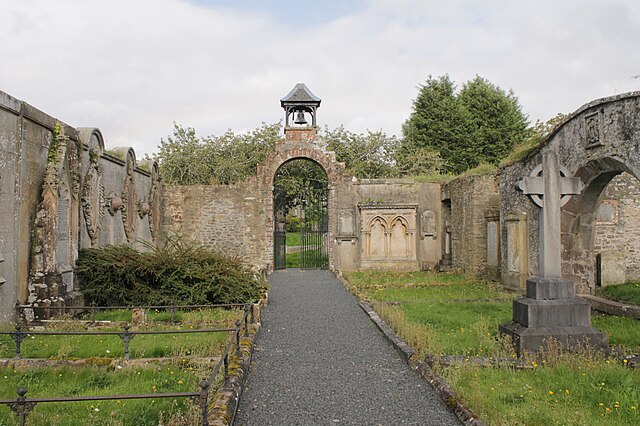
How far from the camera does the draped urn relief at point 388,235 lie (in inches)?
779

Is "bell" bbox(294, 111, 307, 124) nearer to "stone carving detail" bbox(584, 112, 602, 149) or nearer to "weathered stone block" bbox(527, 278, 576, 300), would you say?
"stone carving detail" bbox(584, 112, 602, 149)

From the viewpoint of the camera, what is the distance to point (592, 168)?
33.1 feet

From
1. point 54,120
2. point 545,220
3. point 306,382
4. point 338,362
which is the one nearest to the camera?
point 306,382

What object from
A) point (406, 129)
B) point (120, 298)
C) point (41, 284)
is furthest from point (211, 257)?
point (406, 129)

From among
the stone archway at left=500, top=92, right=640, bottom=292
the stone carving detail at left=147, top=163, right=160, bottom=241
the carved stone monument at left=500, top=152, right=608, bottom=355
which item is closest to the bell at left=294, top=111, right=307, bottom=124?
the stone carving detail at left=147, top=163, right=160, bottom=241

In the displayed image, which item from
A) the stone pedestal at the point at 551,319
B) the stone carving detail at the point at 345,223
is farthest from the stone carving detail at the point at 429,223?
the stone pedestal at the point at 551,319

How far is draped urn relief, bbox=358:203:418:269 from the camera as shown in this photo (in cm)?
1980

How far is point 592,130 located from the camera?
31.9ft

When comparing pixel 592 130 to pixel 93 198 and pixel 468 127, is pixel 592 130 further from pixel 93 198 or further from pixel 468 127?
pixel 468 127

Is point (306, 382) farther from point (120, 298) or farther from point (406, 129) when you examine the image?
point (406, 129)

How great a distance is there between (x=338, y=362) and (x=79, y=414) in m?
3.54

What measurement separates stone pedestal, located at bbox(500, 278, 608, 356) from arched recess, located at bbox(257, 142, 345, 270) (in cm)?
1331

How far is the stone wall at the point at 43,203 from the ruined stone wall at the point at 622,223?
40.2 feet

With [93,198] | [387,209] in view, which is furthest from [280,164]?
[93,198]
